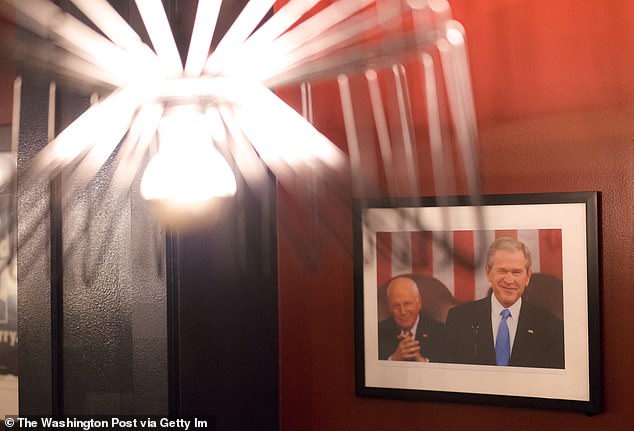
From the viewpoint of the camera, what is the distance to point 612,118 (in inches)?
103

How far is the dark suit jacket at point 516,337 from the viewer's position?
8.71ft

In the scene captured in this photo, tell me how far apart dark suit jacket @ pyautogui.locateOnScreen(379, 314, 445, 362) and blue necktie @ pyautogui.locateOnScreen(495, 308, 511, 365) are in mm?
191

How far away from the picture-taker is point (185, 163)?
200 cm

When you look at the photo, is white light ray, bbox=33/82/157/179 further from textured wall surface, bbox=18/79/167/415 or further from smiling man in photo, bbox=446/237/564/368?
smiling man in photo, bbox=446/237/564/368

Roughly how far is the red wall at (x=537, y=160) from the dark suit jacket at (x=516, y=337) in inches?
6.4

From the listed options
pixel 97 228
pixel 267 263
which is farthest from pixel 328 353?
pixel 97 228

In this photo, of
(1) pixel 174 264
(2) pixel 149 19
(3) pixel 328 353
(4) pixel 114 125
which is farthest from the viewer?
(3) pixel 328 353

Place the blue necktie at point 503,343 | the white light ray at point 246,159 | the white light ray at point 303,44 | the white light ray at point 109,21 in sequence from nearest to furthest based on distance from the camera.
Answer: the white light ray at point 109,21 → the white light ray at point 303,44 → the blue necktie at point 503,343 → the white light ray at point 246,159

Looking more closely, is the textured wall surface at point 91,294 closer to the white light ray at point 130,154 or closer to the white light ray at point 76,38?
the white light ray at point 130,154

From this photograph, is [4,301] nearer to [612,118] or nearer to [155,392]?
[155,392]

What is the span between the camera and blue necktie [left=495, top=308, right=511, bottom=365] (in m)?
2.72

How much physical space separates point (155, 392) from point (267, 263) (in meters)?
0.79

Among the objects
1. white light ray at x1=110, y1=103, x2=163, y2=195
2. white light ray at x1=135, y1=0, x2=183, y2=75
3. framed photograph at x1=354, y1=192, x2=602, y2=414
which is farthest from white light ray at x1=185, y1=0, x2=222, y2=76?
framed photograph at x1=354, y1=192, x2=602, y2=414

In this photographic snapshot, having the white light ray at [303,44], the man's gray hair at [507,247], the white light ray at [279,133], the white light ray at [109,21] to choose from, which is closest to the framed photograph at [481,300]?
the man's gray hair at [507,247]
